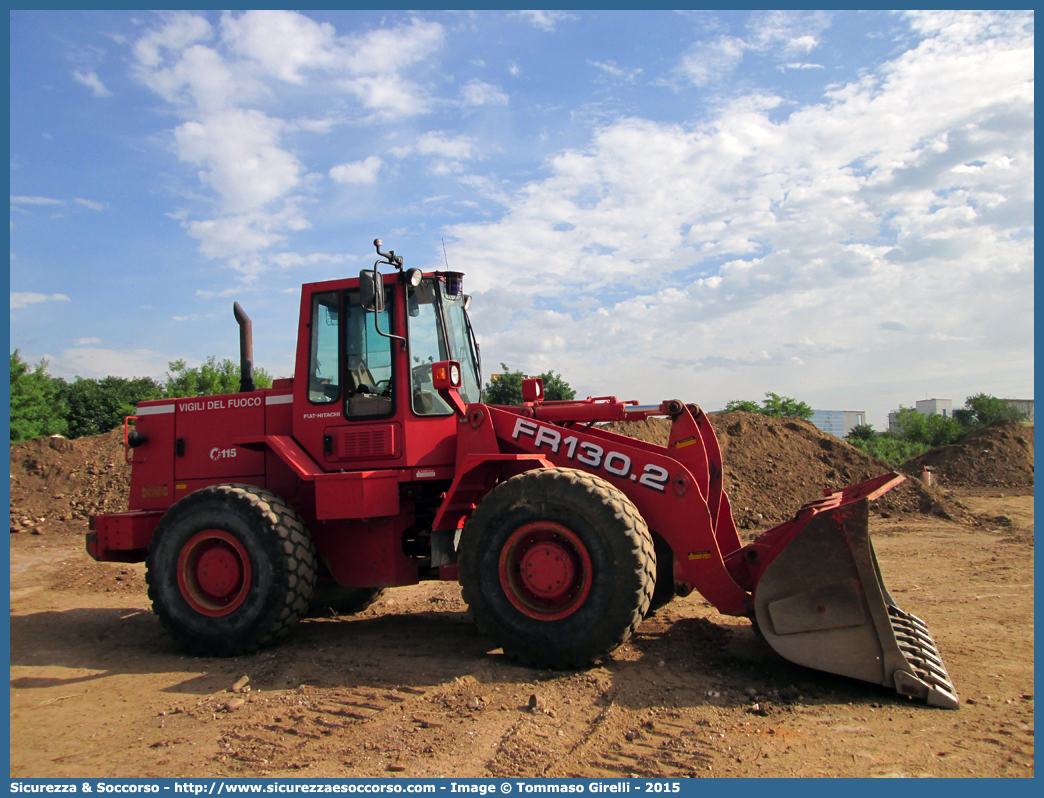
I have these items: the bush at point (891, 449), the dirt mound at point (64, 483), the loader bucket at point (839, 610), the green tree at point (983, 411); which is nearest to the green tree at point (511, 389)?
the loader bucket at point (839, 610)

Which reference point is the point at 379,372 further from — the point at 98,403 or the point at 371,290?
the point at 98,403

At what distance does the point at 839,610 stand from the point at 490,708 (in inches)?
94.4

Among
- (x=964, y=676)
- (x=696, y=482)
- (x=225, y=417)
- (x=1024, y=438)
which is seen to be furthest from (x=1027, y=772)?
(x=1024, y=438)

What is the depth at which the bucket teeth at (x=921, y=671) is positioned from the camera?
4.22 metres

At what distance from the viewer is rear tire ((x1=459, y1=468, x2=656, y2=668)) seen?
484cm

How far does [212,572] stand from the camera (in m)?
5.80

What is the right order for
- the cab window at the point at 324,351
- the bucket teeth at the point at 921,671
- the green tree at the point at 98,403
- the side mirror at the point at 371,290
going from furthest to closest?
the green tree at the point at 98,403 → the cab window at the point at 324,351 → the side mirror at the point at 371,290 → the bucket teeth at the point at 921,671

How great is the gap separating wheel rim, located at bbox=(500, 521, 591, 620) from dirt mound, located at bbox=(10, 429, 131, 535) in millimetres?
12984

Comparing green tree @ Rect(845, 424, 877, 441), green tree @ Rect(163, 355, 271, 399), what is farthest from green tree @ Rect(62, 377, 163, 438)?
green tree @ Rect(845, 424, 877, 441)

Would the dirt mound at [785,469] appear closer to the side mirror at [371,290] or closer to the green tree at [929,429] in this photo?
the side mirror at [371,290]

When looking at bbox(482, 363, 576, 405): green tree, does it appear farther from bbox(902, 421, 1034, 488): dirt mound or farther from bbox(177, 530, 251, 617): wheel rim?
bbox(902, 421, 1034, 488): dirt mound

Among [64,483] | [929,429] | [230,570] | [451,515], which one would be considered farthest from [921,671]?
[929,429]

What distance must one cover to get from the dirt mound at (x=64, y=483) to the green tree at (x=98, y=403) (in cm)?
1236

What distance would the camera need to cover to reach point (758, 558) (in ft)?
17.3
